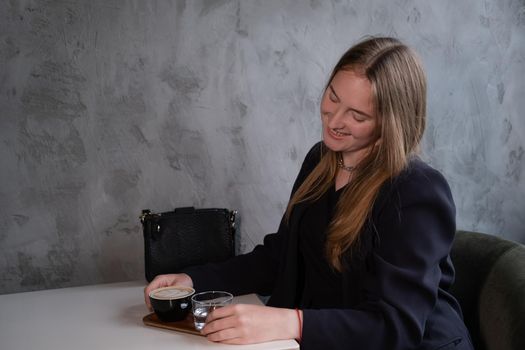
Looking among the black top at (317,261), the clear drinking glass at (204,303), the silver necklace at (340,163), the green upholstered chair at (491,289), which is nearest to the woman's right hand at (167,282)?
the clear drinking glass at (204,303)

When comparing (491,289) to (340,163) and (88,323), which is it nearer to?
(340,163)

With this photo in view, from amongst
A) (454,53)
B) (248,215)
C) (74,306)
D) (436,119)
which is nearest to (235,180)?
(248,215)

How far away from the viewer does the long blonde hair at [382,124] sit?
1.13m

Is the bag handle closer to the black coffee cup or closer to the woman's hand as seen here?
the black coffee cup

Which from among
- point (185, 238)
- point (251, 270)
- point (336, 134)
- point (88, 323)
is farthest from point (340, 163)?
point (88, 323)

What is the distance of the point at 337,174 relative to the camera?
1320 mm

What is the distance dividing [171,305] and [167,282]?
150 mm

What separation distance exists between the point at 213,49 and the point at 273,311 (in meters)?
0.74

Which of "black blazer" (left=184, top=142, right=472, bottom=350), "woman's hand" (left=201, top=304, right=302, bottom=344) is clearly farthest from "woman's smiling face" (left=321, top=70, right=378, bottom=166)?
"woman's hand" (left=201, top=304, right=302, bottom=344)

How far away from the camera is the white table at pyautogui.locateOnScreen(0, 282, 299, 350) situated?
1.03 metres

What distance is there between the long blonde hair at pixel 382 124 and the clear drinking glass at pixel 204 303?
248 mm

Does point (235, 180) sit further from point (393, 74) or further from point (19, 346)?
point (19, 346)

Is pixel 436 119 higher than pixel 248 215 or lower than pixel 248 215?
higher

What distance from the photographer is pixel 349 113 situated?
1.16 meters
